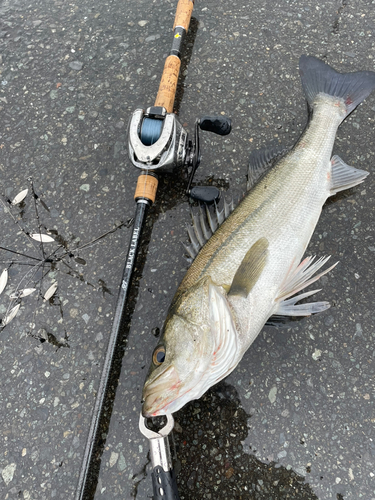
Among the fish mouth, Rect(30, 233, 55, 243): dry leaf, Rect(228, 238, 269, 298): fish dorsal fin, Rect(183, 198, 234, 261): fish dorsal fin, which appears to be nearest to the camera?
the fish mouth

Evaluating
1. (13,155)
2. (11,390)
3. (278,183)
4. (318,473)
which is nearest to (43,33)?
(13,155)

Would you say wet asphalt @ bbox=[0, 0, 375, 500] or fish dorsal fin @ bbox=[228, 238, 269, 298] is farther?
wet asphalt @ bbox=[0, 0, 375, 500]

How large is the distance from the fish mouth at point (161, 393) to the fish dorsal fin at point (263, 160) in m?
1.66

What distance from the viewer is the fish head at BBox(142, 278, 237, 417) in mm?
1966

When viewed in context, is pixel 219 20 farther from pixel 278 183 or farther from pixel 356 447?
pixel 356 447

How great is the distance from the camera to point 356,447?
232 cm

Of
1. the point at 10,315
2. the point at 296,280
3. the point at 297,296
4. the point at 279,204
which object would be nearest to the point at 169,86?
the point at 279,204

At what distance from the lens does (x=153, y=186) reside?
2.65 meters

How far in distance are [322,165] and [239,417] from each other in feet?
6.57

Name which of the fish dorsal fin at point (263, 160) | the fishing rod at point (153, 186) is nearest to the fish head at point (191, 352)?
the fishing rod at point (153, 186)

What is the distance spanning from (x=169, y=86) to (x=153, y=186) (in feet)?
3.20

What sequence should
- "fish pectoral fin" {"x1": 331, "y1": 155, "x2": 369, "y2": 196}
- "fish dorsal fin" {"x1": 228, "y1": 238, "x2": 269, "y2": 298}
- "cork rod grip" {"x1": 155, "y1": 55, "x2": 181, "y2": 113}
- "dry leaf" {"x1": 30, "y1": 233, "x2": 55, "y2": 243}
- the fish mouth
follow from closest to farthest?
the fish mouth → "fish dorsal fin" {"x1": 228, "y1": 238, "x2": 269, "y2": 298} → "fish pectoral fin" {"x1": 331, "y1": 155, "x2": 369, "y2": 196} → "cork rod grip" {"x1": 155, "y1": 55, "x2": 181, "y2": 113} → "dry leaf" {"x1": 30, "y1": 233, "x2": 55, "y2": 243}

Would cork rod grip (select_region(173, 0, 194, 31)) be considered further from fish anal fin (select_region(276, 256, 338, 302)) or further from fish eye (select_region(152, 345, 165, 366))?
fish eye (select_region(152, 345, 165, 366))

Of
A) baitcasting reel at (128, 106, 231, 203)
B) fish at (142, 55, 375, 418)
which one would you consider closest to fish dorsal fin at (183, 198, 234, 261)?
fish at (142, 55, 375, 418)
